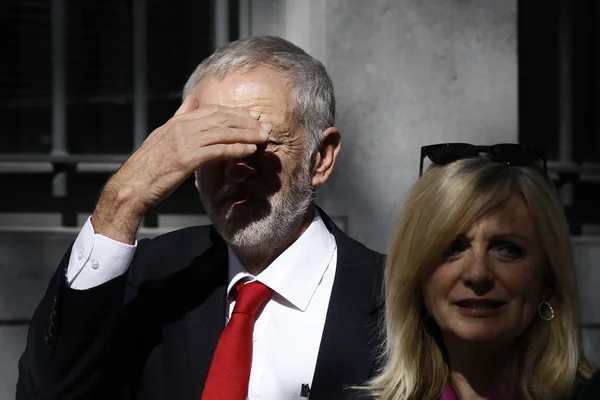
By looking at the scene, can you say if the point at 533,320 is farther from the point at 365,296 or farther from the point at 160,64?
the point at 160,64

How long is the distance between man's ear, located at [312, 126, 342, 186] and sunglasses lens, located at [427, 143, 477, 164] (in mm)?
612

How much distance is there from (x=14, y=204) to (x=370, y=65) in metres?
1.93

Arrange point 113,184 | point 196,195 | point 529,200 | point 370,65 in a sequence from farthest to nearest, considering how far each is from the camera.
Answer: point 196,195, point 370,65, point 113,184, point 529,200

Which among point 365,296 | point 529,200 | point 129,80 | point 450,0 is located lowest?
point 365,296

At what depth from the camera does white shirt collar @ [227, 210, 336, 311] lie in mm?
3182

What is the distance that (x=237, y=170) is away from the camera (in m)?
3.08

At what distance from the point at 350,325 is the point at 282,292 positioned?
0.76 ft

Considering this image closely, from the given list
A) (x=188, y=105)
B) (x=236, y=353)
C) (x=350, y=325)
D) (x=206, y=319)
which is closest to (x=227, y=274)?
(x=206, y=319)

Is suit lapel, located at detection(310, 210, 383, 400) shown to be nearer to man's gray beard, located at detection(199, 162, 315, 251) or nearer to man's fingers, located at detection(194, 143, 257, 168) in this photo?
man's gray beard, located at detection(199, 162, 315, 251)

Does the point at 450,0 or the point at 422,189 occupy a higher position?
the point at 450,0

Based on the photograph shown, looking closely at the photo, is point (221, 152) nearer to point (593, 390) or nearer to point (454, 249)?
point (454, 249)

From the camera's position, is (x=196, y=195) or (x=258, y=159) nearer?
(x=258, y=159)

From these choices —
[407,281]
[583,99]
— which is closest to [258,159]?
[407,281]

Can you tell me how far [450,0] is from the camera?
5.34 meters
